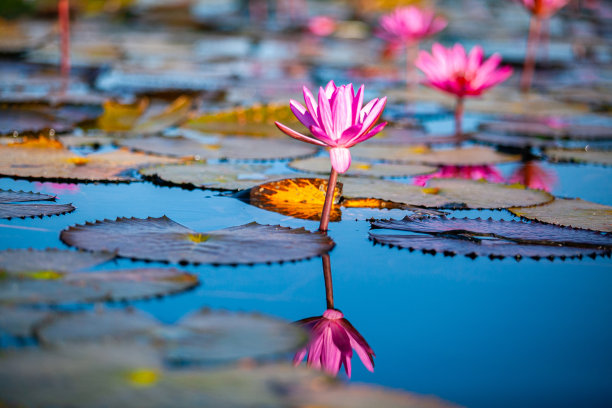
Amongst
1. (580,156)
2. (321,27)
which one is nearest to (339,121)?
(580,156)

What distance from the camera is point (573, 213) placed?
6.19 ft

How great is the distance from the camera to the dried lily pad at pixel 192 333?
983 millimetres

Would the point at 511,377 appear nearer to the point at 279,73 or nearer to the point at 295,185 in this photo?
the point at 295,185

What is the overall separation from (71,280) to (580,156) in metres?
2.08

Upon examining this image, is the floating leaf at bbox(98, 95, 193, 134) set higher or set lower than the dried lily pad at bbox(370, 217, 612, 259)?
higher

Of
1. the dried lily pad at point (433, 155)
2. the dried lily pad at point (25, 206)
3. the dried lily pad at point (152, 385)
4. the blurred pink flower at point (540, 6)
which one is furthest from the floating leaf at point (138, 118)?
the blurred pink flower at point (540, 6)

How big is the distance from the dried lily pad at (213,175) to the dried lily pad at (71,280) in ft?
2.29

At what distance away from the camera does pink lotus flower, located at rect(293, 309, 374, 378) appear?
106cm

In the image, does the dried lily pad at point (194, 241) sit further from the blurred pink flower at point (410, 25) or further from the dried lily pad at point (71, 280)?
the blurred pink flower at point (410, 25)

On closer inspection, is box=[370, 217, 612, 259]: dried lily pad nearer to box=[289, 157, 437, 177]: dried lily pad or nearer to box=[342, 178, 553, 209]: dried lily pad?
box=[342, 178, 553, 209]: dried lily pad

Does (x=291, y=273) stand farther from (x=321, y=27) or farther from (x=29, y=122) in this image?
(x=321, y=27)

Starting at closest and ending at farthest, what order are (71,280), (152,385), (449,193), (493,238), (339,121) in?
(152,385), (71,280), (339,121), (493,238), (449,193)

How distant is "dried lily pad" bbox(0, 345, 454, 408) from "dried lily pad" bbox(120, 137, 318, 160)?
5.11 feet

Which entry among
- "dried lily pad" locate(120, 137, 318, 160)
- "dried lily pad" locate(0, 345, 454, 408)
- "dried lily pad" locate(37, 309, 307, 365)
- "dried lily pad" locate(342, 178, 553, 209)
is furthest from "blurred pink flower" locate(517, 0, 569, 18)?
"dried lily pad" locate(0, 345, 454, 408)
